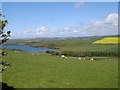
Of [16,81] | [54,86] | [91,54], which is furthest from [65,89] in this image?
[91,54]

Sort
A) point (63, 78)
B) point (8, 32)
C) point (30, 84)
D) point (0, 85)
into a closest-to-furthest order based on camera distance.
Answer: point (8, 32), point (0, 85), point (30, 84), point (63, 78)

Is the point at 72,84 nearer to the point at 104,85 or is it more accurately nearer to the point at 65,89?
the point at 65,89

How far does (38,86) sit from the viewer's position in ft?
78.5

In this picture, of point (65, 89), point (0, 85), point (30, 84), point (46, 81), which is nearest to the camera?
point (0, 85)

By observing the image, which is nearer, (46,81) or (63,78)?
(46,81)

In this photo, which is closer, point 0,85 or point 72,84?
point 0,85

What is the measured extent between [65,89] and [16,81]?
7.75 m

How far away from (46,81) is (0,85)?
32.3 feet

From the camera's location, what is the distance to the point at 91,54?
8488 centimetres

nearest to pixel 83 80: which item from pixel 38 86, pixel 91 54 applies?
pixel 38 86

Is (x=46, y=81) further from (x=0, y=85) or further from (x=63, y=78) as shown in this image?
(x=0, y=85)

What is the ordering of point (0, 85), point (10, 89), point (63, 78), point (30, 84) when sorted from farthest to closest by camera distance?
point (63, 78) < point (30, 84) < point (10, 89) < point (0, 85)

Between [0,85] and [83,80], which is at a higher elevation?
[0,85]

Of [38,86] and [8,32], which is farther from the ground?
[8,32]
